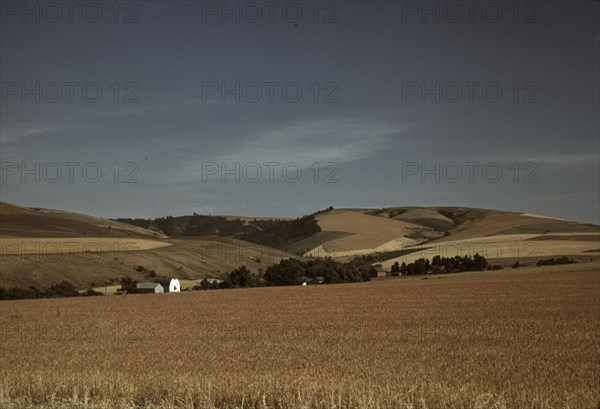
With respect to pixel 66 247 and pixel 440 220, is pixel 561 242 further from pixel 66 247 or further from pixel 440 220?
pixel 66 247

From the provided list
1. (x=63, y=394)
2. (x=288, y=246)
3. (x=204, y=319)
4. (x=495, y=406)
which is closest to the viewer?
(x=495, y=406)

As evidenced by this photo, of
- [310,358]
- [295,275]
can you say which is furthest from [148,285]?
[310,358]

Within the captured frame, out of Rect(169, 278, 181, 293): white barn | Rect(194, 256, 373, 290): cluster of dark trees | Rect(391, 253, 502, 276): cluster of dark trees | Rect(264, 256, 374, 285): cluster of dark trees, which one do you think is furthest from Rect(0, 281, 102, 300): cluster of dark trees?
Rect(391, 253, 502, 276): cluster of dark trees

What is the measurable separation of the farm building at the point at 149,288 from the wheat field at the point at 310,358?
31.3 meters

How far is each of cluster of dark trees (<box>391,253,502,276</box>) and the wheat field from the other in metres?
52.6

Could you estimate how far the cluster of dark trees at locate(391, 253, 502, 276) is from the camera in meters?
88.6

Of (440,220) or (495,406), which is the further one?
(440,220)

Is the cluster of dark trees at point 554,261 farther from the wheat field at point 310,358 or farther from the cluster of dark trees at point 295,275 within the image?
the wheat field at point 310,358

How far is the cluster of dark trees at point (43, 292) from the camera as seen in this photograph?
56391 millimetres

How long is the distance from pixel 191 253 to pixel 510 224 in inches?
2484

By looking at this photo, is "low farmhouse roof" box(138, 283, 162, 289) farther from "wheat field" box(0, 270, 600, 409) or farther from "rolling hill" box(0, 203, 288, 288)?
"wheat field" box(0, 270, 600, 409)

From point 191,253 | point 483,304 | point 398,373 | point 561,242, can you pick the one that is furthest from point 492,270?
point 398,373

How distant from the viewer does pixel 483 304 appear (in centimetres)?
3819

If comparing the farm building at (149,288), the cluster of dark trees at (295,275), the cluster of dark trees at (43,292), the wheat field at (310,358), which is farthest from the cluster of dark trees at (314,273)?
the wheat field at (310,358)
